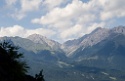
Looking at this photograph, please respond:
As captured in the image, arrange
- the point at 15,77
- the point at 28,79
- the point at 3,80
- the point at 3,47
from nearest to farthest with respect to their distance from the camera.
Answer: the point at 3,80 < the point at 15,77 < the point at 28,79 < the point at 3,47

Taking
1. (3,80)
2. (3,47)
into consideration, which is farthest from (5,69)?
(3,47)

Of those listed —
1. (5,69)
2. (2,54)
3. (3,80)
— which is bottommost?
(3,80)

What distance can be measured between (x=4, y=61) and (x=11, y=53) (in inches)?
243

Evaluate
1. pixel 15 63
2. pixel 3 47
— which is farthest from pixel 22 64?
pixel 3 47

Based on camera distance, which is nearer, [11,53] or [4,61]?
[4,61]

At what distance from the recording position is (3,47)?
6519cm

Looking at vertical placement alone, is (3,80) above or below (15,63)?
below

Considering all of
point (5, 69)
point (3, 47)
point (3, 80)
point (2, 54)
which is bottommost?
point (3, 80)

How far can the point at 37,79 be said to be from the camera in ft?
201

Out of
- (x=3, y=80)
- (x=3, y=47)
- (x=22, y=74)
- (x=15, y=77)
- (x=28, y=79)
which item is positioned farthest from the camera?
(x=3, y=47)

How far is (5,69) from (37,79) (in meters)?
10.9

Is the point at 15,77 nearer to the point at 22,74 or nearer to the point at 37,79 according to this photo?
the point at 22,74

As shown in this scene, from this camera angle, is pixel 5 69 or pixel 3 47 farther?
pixel 3 47

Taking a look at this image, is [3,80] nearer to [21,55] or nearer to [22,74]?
[22,74]
